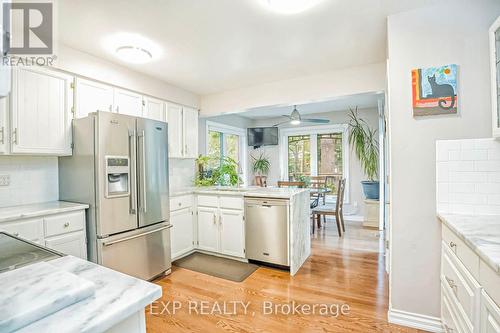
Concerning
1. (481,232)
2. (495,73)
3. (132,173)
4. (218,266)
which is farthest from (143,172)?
(495,73)

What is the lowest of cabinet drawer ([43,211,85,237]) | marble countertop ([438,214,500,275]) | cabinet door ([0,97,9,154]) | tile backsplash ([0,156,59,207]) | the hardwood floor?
the hardwood floor

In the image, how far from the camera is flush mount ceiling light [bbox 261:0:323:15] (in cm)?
176

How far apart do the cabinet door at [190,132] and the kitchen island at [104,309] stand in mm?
3189

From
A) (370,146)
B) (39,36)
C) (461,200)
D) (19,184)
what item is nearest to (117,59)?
(39,36)

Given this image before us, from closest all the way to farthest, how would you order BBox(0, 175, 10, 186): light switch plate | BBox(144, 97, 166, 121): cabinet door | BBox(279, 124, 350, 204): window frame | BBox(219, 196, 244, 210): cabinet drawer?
BBox(0, 175, 10, 186): light switch plate
BBox(219, 196, 244, 210): cabinet drawer
BBox(144, 97, 166, 121): cabinet door
BBox(279, 124, 350, 204): window frame

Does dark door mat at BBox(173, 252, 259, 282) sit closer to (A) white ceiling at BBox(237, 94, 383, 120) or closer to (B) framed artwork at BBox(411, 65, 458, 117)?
(B) framed artwork at BBox(411, 65, 458, 117)

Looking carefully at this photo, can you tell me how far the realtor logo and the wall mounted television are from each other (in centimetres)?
448

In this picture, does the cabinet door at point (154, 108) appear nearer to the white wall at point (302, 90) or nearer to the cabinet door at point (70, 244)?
the white wall at point (302, 90)

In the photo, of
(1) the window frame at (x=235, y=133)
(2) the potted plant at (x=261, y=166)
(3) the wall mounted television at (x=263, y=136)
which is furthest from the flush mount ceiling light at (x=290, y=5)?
(2) the potted plant at (x=261, y=166)

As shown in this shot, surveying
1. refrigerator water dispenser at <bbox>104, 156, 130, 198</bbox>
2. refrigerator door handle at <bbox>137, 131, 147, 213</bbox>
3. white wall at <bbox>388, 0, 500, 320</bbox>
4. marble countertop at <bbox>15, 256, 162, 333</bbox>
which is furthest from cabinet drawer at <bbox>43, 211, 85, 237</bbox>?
white wall at <bbox>388, 0, 500, 320</bbox>

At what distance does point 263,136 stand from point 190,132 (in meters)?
2.70

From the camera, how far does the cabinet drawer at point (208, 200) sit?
3396 mm

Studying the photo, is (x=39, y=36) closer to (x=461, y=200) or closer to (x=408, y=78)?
(x=408, y=78)

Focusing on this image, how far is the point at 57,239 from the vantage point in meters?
2.12
